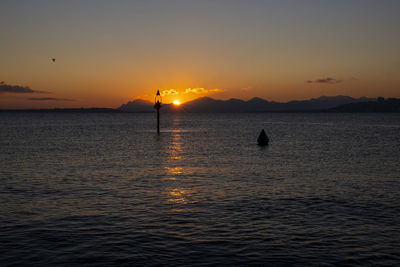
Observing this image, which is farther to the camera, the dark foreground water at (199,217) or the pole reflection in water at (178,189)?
the pole reflection in water at (178,189)

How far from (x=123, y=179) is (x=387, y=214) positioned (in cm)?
1776

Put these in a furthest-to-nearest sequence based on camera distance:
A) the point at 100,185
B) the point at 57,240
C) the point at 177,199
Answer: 1. the point at 100,185
2. the point at 177,199
3. the point at 57,240

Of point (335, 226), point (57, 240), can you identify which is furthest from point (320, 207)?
point (57, 240)

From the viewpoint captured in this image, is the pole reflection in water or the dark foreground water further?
the pole reflection in water

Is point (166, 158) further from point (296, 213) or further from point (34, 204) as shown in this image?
point (296, 213)

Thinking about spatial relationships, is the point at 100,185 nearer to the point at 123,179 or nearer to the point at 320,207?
the point at 123,179

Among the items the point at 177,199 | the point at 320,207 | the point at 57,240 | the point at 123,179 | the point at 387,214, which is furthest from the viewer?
the point at 123,179

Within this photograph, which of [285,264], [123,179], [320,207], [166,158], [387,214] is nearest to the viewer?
[285,264]

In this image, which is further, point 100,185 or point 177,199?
point 100,185

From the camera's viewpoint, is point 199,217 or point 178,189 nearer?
point 199,217

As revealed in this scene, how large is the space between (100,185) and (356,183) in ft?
58.1

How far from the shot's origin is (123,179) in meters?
28.1

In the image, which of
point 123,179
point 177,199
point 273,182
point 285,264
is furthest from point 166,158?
point 285,264

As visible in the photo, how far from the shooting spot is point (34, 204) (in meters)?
19.9
